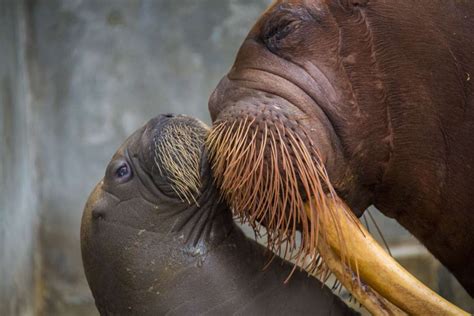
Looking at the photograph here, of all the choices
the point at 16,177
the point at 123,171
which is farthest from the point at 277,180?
the point at 16,177

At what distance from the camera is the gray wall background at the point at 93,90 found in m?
5.83

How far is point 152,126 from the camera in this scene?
3.27 meters

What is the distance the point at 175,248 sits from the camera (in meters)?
3.21

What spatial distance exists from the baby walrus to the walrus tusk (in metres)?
0.36

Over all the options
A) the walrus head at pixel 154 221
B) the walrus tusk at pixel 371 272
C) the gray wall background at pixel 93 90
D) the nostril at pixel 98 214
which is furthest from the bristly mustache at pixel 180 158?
the gray wall background at pixel 93 90

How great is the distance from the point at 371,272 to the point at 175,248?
0.70 m

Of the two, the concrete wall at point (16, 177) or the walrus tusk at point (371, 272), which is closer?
the walrus tusk at point (371, 272)

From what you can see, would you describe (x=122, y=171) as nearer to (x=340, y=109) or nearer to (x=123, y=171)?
(x=123, y=171)

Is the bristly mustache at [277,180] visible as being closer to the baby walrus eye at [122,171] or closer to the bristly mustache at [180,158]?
the bristly mustache at [180,158]

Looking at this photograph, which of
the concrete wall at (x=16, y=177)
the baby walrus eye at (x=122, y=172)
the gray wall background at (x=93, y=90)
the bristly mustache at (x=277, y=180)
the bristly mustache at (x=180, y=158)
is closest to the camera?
the bristly mustache at (x=277, y=180)

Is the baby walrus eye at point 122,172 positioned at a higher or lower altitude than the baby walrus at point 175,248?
higher

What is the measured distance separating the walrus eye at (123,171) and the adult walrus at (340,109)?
0.33 meters

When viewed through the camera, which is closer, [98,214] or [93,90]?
[98,214]

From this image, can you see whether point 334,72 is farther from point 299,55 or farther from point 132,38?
point 132,38
